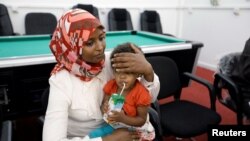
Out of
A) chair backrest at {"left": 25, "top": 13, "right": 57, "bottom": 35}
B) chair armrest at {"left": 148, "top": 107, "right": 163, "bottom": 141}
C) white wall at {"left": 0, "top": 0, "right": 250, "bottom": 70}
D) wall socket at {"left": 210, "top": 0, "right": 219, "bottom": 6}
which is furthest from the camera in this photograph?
wall socket at {"left": 210, "top": 0, "right": 219, "bottom": 6}

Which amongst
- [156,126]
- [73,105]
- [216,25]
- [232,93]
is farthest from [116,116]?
[216,25]

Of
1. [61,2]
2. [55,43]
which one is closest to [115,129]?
[55,43]

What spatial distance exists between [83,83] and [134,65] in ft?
0.90

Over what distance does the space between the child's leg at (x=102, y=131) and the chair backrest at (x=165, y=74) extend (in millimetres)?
793

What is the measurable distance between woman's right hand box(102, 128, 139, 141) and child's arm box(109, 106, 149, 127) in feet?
0.19

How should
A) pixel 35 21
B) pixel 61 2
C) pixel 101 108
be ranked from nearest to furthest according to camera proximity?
pixel 101 108 < pixel 35 21 < pixel 61 2

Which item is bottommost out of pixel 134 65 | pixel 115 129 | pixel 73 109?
pixel 115 129

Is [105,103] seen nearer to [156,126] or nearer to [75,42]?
[75,42]

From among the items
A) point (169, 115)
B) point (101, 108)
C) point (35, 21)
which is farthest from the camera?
point (35, 21)

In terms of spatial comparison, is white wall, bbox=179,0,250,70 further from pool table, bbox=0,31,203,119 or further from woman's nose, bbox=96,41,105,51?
woman's nose, bbox=96,41,105,51

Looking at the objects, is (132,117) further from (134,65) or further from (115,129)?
(134,65)

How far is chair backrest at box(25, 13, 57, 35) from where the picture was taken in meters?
3.48

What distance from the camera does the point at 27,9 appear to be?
3605mm

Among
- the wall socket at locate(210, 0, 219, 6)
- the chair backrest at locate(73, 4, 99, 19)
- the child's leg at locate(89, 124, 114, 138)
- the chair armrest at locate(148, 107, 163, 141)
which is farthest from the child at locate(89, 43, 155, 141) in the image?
the wall socket at locate(210, 0, 219, 6)
